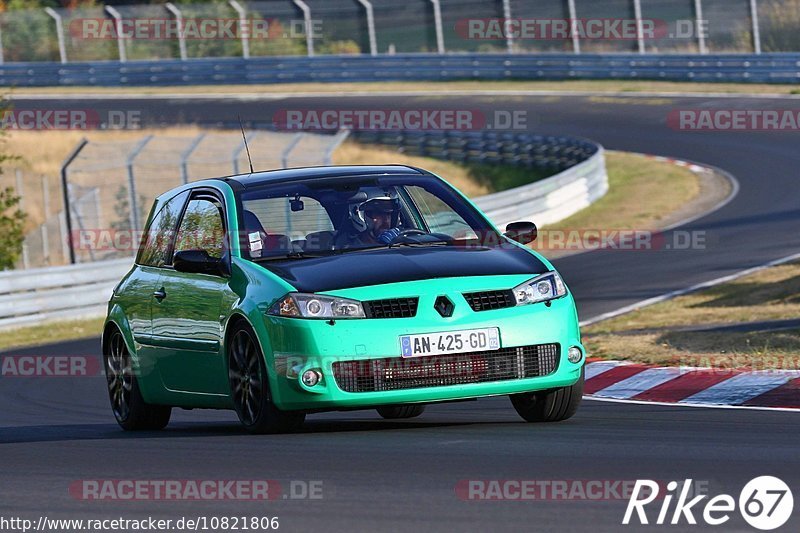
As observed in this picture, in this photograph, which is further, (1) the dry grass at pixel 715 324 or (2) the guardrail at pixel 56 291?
(2) the guardrail at pixel 56 291

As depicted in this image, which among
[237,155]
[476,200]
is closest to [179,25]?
[237,155]

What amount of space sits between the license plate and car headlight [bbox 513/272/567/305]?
0.27 meters

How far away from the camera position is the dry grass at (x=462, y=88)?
38469mm

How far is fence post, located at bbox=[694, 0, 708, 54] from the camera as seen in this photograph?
39.8m

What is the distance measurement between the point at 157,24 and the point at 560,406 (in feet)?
138

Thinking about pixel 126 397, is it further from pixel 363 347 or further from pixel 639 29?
pixel 639 29

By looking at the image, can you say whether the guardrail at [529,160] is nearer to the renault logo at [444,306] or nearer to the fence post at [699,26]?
the fence post at [699,26]

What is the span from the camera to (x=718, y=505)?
5.69 metres

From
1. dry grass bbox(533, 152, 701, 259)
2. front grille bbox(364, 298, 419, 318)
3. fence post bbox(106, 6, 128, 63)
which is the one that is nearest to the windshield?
front grille bbox(364, 298, 419, 318)

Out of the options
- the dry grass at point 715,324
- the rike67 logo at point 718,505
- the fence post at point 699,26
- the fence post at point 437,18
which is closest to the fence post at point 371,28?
the fence post at point 437,18

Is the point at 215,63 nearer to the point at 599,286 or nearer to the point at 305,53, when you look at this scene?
the point at 305,53

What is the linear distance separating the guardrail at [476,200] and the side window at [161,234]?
10.3 metres

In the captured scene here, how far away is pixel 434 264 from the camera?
318 inches

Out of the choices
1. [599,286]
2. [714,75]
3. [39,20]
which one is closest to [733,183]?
[599,286]
